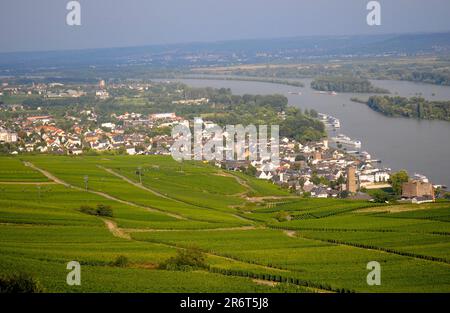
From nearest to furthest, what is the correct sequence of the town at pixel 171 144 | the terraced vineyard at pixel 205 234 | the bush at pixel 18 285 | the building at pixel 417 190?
the bush at pixel 18 285
the terraced vineyard at pixel 205 234
the building at pixel 417 190
the town at pixel 171 144

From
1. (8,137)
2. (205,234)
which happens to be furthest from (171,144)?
(205,234)

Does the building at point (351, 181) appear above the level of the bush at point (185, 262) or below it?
below

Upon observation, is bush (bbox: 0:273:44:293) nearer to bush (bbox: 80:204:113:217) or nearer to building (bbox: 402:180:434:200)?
bush (bbox: 80:204:113:217)

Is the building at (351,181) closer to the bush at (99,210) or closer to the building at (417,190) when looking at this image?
the building at (417,190)

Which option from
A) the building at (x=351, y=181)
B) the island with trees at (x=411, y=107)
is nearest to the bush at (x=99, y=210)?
the building at (x=351, y=181)

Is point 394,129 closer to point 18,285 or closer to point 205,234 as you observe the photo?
point 205,234

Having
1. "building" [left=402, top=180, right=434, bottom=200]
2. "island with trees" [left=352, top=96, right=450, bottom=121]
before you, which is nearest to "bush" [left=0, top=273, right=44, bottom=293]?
"building" [left=402, top=180, right=434, bottom=200]
